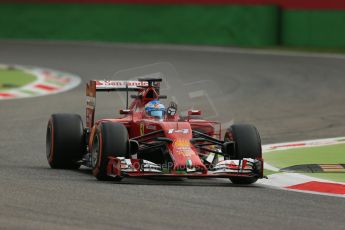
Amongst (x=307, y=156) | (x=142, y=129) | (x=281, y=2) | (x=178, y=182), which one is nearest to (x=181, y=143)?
(x=178, y=182)

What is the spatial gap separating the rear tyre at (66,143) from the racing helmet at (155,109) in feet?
2.91

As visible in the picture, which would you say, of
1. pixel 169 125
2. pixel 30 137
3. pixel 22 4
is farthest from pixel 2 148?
pixel 22 4

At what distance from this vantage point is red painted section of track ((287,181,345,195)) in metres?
11.0

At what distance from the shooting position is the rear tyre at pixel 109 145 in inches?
444

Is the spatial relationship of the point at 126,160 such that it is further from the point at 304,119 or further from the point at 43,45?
the point at 43,45

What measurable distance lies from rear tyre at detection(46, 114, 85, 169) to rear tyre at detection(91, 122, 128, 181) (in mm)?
1231

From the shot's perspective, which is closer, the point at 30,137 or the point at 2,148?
the point at 2,148

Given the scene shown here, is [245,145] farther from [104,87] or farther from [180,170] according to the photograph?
[104,87]

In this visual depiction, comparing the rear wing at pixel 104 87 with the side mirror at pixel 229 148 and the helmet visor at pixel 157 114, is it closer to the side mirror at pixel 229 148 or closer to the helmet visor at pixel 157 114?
the helmet visor at pixel 157 114

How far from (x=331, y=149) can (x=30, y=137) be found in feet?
14.4

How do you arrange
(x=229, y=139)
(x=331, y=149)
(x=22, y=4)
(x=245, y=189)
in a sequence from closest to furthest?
(x=245, y=189), (x=229, y=139), (x=331, y=149), (x=22, y=4)

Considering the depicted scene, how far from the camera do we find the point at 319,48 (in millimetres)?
34344

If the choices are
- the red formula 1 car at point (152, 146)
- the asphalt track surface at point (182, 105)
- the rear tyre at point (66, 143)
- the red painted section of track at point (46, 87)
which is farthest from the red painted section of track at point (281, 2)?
the rear tyre at point (66, 143)

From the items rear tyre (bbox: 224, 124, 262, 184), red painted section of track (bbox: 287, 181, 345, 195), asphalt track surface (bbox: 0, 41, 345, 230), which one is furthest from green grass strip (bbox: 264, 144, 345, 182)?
red painted section of track (bbox: 287, 181, 345, 195)
